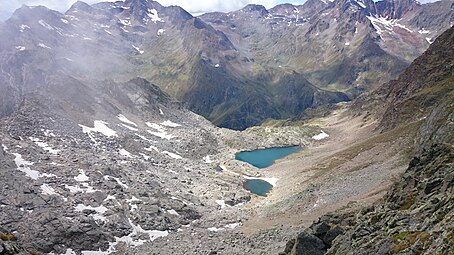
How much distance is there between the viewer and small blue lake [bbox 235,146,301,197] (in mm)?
113000

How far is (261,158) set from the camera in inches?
6506

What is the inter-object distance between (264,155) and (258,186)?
57728mm

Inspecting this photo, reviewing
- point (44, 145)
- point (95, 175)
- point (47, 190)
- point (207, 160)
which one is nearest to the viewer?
point (47, 190)

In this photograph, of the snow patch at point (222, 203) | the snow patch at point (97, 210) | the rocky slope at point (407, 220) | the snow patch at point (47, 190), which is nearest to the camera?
the rocky slope at point (407, 220)

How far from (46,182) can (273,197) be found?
4847 cm

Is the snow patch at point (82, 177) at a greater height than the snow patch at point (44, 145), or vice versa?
the snow patch at point (44, 145)

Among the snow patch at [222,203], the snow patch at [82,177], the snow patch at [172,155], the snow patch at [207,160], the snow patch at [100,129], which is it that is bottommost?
the snow patch at [207,160]

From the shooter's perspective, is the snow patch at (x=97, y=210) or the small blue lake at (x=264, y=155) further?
the small blue lake at (x=264, y=155)


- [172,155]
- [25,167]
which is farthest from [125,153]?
[25,167]

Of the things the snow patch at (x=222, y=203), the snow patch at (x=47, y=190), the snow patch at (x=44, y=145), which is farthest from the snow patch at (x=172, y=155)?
the snow patch at (x=47, y=190)

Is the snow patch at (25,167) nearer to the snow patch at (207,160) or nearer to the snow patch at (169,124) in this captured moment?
the snow patch at (207,160)

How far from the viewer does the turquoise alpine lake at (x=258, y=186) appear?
356ft

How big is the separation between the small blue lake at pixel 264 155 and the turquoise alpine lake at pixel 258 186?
29100mm

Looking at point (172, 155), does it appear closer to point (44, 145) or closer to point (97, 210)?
point (44, 145)
